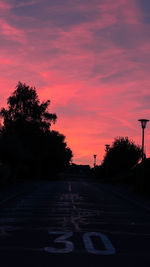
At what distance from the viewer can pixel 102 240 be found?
32.8 feet

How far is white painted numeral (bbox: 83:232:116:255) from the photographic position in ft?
27.7

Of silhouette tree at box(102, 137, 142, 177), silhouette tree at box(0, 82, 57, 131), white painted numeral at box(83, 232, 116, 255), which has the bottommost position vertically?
white painted numeral at box(83, 232, 116, 255)

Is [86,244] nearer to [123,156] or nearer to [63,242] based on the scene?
[63,242]

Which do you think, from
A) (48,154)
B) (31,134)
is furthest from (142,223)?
(48,154)

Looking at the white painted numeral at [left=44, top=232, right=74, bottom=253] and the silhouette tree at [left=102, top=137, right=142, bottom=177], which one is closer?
the white painted numeral at [left=44, top=232, right=74, bottom=253]

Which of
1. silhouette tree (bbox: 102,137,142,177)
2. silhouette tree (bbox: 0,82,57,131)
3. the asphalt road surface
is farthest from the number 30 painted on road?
silhouette tree (bbox: 0,82,57,131)

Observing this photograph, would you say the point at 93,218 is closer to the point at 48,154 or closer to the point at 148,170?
the point at 148,170

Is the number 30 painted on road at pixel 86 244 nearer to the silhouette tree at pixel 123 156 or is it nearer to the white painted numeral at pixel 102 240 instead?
the white painted numeral at pixel 102 240

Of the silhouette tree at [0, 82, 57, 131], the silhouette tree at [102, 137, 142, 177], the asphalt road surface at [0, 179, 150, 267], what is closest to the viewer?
the asphalt road surface at [0, 179, 150, 267]

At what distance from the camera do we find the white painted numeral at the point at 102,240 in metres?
8.43

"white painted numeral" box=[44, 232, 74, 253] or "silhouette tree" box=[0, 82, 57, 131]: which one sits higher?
"silhouette tree" box=[0, 82, 57, 131]

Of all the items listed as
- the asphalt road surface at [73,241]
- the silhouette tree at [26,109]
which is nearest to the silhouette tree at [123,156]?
the silhouette tree at [26,109]

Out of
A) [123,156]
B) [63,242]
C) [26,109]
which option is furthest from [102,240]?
[26,109]

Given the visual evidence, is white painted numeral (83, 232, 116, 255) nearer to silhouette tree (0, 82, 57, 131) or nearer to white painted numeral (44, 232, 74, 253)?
white painted numeral (44, 232, 74, 253)
